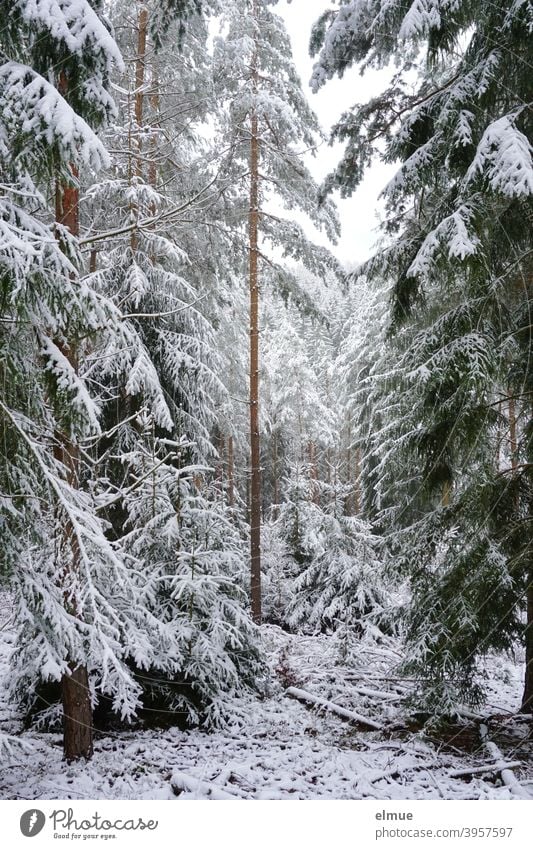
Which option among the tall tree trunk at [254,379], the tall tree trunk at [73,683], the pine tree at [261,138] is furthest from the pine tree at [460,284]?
the tall tree trunk at [254,379]

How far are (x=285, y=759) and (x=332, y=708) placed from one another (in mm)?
1397

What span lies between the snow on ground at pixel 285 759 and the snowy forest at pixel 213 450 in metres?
0.03

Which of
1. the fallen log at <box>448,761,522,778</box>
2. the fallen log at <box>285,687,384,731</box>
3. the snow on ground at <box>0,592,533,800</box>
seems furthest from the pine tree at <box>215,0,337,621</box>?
the fallen log at <box>448,761,522,778</box>

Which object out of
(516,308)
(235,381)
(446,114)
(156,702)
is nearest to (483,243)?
(516,308)

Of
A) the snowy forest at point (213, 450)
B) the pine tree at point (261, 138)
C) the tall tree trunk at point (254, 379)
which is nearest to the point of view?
the snowy forest at point (213, 450)

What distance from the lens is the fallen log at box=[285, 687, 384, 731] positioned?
5054 millimetres

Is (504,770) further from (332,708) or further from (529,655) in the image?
(332,708)

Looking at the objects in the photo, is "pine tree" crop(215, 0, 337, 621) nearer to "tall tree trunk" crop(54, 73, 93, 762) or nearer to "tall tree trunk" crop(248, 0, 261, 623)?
"tall tree trunk" crop(248, 0, 261, 623)

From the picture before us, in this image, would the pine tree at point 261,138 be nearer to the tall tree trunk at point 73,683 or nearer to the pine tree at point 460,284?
the pine tree at point 460,284

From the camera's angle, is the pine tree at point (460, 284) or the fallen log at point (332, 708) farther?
the fallen log at point (332, 708)

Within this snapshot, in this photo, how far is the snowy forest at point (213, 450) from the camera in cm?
312

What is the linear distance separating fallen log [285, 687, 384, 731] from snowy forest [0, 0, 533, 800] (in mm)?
43

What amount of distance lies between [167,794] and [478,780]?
2275 mm

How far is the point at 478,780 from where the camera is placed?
11.8ft
